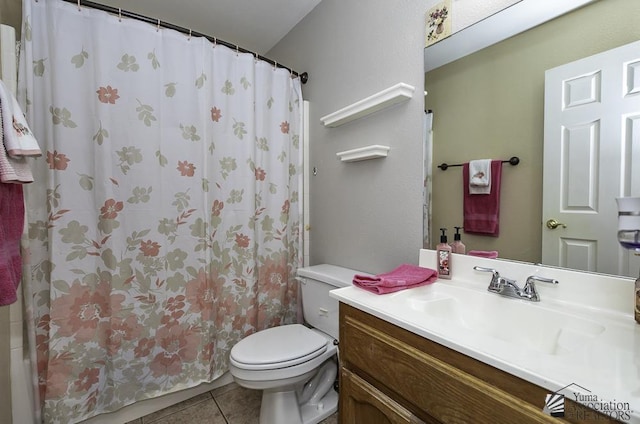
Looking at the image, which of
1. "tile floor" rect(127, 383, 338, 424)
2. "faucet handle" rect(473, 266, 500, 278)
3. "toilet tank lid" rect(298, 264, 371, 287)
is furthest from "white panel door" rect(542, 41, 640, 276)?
"tile floor" rect(127, 383, 338, 424)

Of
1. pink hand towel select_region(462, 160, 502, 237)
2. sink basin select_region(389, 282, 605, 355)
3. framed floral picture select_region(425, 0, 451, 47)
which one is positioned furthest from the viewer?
framed floral picture select_region(425, 0, 451, 47)

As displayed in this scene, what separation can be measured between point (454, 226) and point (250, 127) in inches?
50.2

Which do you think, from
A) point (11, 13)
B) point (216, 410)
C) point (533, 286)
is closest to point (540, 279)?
point (533, 286)

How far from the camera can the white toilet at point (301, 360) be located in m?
1.23

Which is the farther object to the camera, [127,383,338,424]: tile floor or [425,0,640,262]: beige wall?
[127,383,338,424]: tile floor

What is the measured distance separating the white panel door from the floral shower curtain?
141 cm

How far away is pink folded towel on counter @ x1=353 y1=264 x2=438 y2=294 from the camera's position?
38.2 inches

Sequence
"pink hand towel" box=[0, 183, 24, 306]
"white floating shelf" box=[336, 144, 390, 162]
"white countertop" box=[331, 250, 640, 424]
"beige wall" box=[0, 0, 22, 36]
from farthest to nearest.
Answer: "white floating shelf" box=[336, 144, 390, 162] → "beige wall" box=[0, 0, 22, 36] → "pink hand towel" box=[0, 183, 24, 306] → "white countertop" box=[331, 250, 640, 424]

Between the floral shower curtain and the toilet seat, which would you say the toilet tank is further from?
the floral shower curtain

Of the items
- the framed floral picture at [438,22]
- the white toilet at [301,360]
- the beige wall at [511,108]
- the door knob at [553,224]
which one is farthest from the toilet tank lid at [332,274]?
the framed floral picture at [438,22]

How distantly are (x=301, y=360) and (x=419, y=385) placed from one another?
2.32ft

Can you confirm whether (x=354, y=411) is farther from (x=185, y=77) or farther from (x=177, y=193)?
(x=185, y=77)

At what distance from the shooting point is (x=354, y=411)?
0.91m

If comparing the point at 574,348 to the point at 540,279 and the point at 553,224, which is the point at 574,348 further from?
the point at 553,224
